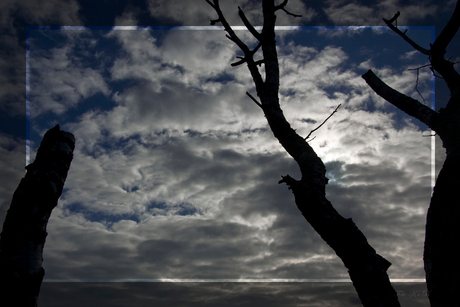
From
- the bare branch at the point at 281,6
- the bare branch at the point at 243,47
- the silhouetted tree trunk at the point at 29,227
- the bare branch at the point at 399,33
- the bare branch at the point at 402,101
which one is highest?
the bare branch at the point at 399,33

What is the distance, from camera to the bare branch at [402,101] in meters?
4.99

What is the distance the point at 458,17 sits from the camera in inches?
237

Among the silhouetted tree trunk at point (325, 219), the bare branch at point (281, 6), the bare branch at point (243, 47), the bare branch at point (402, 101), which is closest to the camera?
the silhouetted tree trunk at point (325, 219)

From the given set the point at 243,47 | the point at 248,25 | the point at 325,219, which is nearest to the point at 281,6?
the point at 248,25

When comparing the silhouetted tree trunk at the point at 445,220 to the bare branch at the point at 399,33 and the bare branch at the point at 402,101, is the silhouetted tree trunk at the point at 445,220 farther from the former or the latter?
the bare branch at the point at 399,33

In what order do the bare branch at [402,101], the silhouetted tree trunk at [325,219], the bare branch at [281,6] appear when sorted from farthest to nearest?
the bare branch at [281,6], the bare branch at [402,101], the silhouetted tree trunk at [325,219]

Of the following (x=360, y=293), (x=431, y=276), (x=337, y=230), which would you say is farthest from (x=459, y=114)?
(x=360, y=293)

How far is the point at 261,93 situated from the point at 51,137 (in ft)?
11.5

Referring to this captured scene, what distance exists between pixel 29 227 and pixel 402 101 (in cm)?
626

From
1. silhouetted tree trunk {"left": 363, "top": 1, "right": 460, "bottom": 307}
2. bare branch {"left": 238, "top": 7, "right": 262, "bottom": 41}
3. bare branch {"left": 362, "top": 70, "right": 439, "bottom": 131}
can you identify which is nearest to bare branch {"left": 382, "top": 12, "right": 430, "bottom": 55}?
bare branch {"left": 362, "top": 70, "right": 439, "bottom": 131}

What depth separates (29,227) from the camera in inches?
126

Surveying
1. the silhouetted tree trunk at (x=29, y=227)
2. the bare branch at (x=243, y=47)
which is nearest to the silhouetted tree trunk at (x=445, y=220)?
the bare branch at (x=243, y=47)

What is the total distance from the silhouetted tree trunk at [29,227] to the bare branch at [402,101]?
5718 millimetres

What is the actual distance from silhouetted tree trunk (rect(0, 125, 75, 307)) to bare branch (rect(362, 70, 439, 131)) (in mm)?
5718
